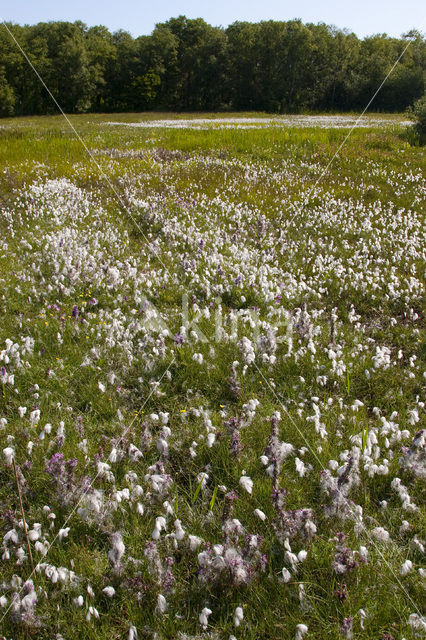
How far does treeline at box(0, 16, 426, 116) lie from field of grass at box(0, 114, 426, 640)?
77511 mm

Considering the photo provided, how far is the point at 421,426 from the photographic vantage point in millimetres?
4305

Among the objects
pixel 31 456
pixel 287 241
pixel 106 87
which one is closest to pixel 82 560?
pixel 31 456

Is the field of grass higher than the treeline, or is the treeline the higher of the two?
the treeline

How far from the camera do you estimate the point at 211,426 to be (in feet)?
13.3

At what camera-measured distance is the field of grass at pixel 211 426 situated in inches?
107

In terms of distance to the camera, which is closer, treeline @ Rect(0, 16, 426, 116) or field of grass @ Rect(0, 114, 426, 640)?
field of grass @ Rect(0, 114, 426, 640)

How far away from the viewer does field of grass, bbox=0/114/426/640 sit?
2719mm

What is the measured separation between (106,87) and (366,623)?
10752cm

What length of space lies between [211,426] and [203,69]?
10511cm

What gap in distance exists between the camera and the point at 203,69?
305 ft

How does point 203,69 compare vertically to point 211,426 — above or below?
above

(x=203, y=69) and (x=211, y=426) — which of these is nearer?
(x=211, y=426)

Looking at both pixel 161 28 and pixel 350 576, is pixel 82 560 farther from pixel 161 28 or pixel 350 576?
pixel 161 28

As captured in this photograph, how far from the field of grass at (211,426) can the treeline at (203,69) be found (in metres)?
77.5
